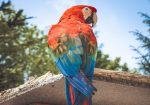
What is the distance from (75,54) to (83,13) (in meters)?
0.92

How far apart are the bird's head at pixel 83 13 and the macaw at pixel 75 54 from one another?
0.04ft

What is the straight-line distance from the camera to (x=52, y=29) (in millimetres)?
4328

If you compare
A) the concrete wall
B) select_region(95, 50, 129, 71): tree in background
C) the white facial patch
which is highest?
the white facial patch

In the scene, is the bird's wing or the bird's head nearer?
the bird's wing

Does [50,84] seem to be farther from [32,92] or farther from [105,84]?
[105,84]

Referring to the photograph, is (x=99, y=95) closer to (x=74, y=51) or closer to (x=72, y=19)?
(x=72, y=19)

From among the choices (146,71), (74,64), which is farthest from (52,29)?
(146,71)

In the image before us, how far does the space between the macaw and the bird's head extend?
1cm

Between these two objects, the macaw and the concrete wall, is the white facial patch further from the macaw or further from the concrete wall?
the concrete wall

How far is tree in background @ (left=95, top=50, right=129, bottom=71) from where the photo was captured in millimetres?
24528

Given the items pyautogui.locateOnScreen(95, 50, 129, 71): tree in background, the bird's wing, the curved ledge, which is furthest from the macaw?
pyautogui.locateOnScreen(95, 50, 129, 71): tree in background

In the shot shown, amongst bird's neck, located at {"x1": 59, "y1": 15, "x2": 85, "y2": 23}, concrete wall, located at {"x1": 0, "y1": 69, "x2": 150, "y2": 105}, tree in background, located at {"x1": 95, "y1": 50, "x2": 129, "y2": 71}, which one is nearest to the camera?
bird's neck, located at {"x1": 59, "y1": 15, "x2": 85, "y2": 23}

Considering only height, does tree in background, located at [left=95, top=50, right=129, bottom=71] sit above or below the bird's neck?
below

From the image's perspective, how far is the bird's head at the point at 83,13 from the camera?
184 inches
